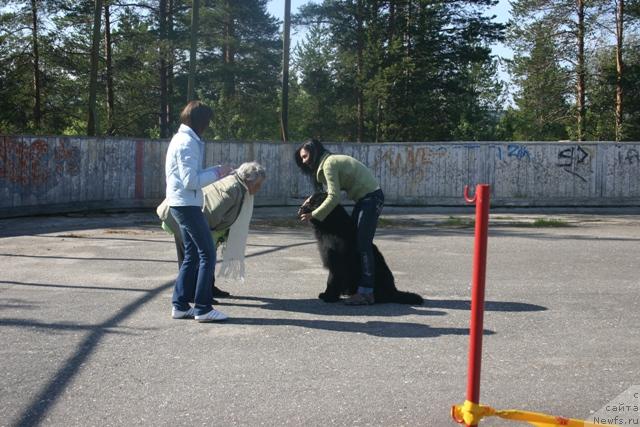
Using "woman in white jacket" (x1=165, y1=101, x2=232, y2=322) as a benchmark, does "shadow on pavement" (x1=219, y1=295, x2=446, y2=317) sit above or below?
below

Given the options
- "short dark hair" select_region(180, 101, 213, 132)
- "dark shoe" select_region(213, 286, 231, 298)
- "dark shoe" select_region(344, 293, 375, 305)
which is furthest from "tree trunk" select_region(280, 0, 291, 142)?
"short dark hair" select_region(180, 101, 213, 132)

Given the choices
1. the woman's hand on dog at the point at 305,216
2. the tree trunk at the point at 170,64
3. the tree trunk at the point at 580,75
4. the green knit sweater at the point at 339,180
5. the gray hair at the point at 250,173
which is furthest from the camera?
the tree trunk at the point at 170,64

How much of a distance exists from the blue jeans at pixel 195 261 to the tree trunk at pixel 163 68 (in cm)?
2770

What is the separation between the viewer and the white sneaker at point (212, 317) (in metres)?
6.24

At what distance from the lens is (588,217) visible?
1753 cm

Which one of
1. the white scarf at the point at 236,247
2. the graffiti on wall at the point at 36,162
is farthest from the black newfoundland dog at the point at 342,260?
the graffiti on wall at the point at 36,162

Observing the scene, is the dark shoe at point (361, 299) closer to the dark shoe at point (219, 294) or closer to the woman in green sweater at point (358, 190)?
the woman in green sweater at point (358, 190)

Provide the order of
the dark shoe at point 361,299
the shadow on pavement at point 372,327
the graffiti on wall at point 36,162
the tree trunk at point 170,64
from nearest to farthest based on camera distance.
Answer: the shadow on pavement at point 372,327 → the dark shoe at point 361,299 → the graffiti on wall at point 36,162 → the tree trunk at point 170,64

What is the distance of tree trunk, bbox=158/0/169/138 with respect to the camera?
3272cm

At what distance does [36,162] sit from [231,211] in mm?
11177

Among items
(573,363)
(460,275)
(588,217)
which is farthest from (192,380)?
(588,217)

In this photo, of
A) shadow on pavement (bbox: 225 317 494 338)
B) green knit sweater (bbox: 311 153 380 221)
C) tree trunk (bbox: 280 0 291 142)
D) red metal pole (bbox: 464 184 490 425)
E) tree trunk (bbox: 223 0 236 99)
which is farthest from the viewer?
tree trunk (bbox: 223 0 236 99)

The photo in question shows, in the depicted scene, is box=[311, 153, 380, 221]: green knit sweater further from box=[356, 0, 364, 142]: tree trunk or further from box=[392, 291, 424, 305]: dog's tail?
Answer: box=[356, 0, 364, 142]: tree trunk

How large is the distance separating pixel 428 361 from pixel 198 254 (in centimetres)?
230
